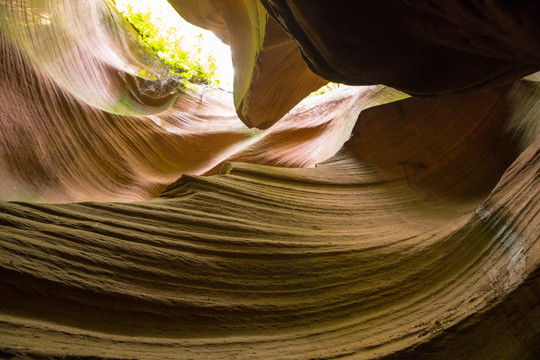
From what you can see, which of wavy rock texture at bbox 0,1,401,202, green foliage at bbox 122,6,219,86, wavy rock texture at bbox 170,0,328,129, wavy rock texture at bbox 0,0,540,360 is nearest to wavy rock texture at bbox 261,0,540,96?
wavy rock texture at bbox 0,0,540,360

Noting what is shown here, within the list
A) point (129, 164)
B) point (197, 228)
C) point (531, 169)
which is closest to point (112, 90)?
point (129, 164)

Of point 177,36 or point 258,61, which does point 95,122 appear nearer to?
point 258,61

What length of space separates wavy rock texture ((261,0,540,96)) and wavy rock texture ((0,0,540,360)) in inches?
38.0

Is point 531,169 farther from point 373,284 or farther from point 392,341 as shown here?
point 392,341

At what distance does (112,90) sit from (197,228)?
6856mm

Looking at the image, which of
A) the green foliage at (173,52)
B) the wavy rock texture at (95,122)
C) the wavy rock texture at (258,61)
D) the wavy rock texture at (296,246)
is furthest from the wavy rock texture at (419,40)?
the green foliage at (173,52)

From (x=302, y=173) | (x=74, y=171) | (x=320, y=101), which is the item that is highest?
(x=320, y=101)

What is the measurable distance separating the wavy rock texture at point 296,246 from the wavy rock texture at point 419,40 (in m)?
0.97

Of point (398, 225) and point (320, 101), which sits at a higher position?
point (320, 101)

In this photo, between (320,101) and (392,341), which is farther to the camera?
(320,101)

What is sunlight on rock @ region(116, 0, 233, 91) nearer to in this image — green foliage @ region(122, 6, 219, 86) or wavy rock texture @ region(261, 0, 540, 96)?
green foliage @ region(122, 6, 219, 86)

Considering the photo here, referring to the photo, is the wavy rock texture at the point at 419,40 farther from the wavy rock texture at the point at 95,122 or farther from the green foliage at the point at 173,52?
the green foliage at the point at 173,52

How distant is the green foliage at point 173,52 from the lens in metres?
10.9

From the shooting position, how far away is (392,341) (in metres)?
1.80
